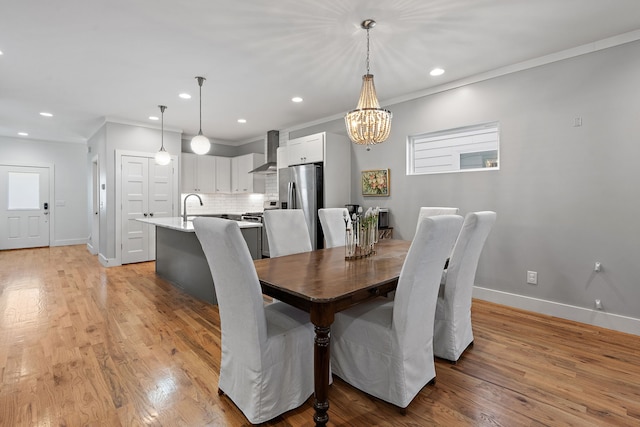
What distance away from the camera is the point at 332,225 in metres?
3.17

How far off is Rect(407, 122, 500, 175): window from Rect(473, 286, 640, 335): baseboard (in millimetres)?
1446

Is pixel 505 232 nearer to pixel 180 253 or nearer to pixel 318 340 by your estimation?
pixel 318 340

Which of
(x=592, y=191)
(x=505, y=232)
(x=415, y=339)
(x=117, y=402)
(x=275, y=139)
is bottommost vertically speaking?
(x=117, y=402)

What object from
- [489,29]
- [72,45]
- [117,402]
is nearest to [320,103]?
[489,29]

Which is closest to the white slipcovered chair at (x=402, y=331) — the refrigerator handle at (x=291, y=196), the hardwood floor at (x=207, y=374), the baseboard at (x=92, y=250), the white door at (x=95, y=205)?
the hardwood floor at (x=207, y=374)

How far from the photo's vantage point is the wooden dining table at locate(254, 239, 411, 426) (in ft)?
4.91

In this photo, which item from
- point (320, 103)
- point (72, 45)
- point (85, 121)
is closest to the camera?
point (72, 45)

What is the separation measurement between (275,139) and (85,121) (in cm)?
344

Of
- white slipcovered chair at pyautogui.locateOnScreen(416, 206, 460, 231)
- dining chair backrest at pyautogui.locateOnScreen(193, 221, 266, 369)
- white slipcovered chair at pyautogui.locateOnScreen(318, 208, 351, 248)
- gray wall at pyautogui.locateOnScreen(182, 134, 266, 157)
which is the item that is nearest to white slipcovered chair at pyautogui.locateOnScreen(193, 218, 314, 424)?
dining chair backrest at pyautogui.locateOnScreen(193, 221, 266, 369)

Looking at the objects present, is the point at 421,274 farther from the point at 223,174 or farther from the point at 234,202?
the point at 234,202

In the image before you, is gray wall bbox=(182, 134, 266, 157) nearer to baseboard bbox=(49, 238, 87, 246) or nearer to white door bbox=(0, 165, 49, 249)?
white door bbox=(0, 165, 49, 249)

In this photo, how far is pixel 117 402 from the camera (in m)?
1.83

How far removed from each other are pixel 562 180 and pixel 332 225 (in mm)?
2311

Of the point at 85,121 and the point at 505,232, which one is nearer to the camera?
the point at 505,232
